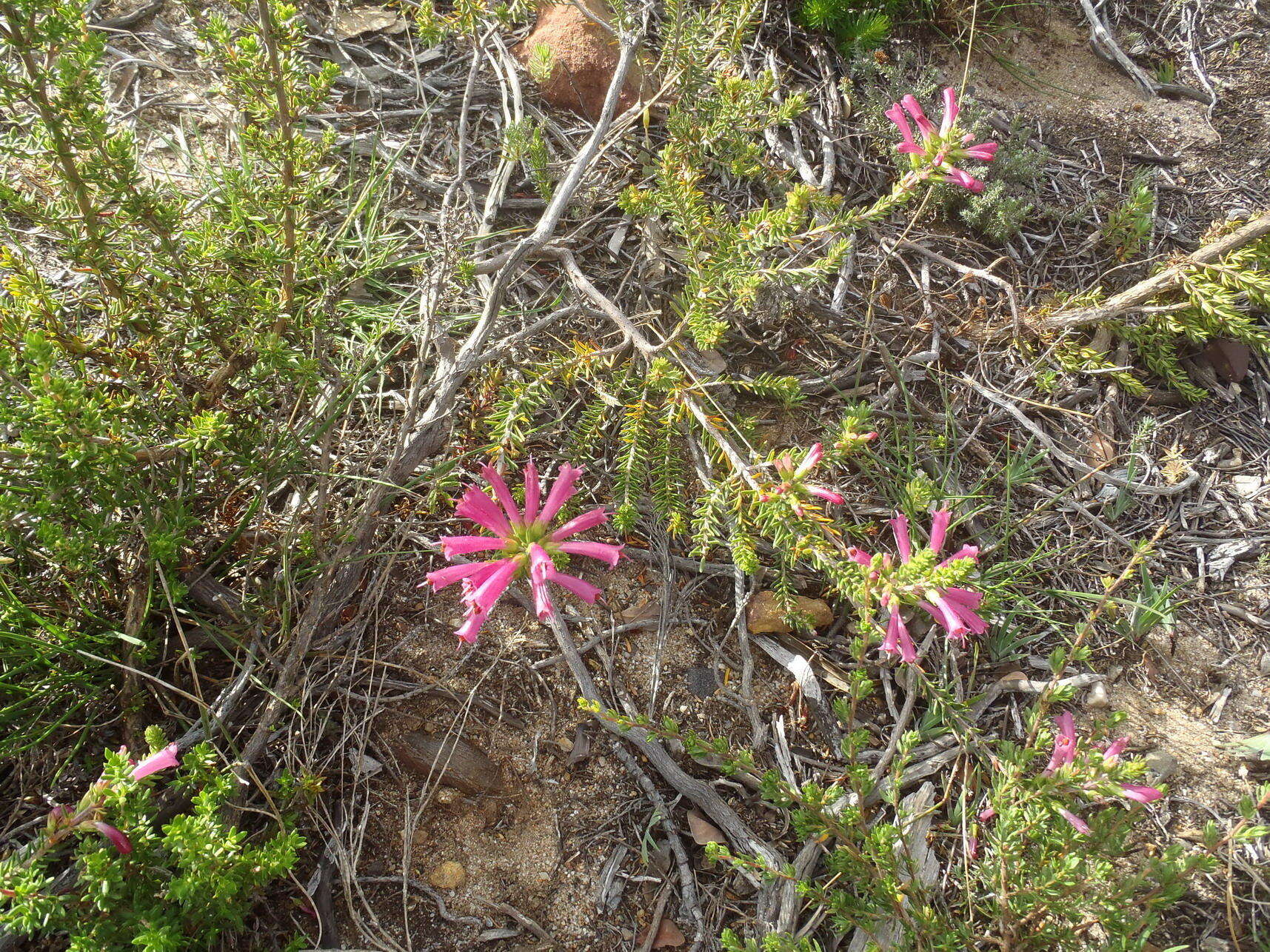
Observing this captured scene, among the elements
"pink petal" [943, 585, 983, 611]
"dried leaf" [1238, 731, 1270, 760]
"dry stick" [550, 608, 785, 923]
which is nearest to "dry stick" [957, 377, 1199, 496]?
"dried leaf" [1238, 731, 1270, 760]

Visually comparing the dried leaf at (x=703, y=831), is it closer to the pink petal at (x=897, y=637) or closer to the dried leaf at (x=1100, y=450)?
the pink petal at (x=897, y=637)

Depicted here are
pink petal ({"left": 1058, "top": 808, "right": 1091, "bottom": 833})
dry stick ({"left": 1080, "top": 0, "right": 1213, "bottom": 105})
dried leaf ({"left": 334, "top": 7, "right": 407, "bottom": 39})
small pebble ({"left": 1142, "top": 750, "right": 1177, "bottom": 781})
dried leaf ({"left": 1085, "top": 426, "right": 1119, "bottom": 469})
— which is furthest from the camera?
dry stick ({"left": 1080, "top": 0, "right": 1213, "bottom": 105})

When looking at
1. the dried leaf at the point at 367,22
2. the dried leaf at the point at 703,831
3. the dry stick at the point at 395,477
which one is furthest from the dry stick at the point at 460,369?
the dried leaf at the point at 367,22

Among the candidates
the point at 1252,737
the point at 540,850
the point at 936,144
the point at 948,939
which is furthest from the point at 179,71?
the point at 1252,737

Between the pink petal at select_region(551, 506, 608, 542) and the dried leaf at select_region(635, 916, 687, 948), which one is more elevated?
the pink petal at select_region(551, 506, 608, 542)

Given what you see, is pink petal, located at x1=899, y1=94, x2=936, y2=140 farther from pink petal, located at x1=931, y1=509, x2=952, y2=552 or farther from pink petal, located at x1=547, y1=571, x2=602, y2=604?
pink petal, located at x1=547, y1=571, x2=602, y2=604

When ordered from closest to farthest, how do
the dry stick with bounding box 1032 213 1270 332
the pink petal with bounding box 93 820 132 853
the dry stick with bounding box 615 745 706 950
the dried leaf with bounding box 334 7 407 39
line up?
the pink petal with bounding box 93 820 132 853
the dry stick with bounding box 615 745 706 950
the dry stick with bounding box 1032 213 1270 332
the dried leaf with bounding box 334 7 407 39

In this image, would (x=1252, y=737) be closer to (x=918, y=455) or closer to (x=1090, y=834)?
(x=1090, y=834)
